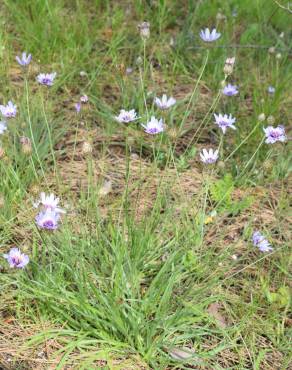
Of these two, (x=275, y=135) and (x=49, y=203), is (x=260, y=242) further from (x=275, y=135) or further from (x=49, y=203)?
(x=49, y=203)

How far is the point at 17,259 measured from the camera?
1806mm

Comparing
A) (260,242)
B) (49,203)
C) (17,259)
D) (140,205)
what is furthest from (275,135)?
(17,259)

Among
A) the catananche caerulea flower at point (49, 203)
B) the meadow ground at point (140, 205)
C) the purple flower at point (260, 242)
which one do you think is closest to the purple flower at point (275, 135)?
the meadow ground at point (140, 205)

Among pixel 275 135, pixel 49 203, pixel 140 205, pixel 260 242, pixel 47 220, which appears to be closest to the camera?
pixel 47 220

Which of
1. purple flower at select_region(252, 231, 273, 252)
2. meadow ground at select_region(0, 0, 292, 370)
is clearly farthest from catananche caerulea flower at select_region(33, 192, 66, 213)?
purple flower at select_region(252, 231, 273, 252)

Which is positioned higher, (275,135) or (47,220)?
(275,135)

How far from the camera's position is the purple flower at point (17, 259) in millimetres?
1777

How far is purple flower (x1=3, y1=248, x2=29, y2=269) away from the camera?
1.78 meters

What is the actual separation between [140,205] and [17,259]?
748mm

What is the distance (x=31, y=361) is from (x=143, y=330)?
1.19ft

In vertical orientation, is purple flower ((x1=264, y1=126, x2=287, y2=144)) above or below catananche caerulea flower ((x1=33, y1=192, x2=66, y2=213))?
above

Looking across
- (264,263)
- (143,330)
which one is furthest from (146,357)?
(264,263)

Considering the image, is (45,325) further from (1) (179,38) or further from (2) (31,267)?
(1) (179,38)

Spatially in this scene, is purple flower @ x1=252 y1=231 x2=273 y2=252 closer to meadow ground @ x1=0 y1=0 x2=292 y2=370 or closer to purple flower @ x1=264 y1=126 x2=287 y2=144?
meadow ground @ x1=0 y1=0 x2=292 y2=370
